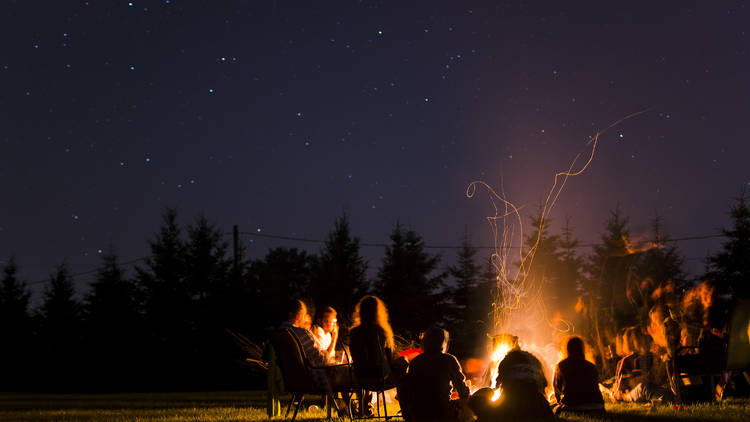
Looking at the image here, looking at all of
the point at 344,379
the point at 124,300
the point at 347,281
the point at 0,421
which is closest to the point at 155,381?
the point at 124,300

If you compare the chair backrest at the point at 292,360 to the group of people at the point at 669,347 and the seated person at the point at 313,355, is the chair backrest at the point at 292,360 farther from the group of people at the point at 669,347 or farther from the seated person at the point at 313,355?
the group of people at the point at 669,347

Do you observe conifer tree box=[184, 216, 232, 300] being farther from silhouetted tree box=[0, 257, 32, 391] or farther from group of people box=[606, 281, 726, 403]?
group of people box=[606, 281, 726, 403]

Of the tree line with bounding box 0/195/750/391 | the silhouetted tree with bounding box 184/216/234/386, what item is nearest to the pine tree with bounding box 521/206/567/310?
the tree line with bounding box 0/195/750/391

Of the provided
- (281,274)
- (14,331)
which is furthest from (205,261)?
(14,331)

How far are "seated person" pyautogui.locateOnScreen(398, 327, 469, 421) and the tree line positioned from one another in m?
17.2

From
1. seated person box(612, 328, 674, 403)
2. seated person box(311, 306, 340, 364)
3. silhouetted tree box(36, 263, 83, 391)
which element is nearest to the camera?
seated person box(612, 328, 674, 403)

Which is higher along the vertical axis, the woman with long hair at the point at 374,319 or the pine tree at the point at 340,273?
the pine tree at the point at 340,273

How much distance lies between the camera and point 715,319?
8328 mm

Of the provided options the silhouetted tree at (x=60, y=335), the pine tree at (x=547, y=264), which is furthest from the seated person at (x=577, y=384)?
the pine tree at (x=547, y=264)

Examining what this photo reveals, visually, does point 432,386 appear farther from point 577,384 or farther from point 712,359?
point 712,359

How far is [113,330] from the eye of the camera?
1054 inches

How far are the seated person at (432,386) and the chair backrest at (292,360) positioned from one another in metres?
1.06

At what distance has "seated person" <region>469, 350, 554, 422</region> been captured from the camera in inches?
239

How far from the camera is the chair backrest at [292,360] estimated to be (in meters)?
6.84
